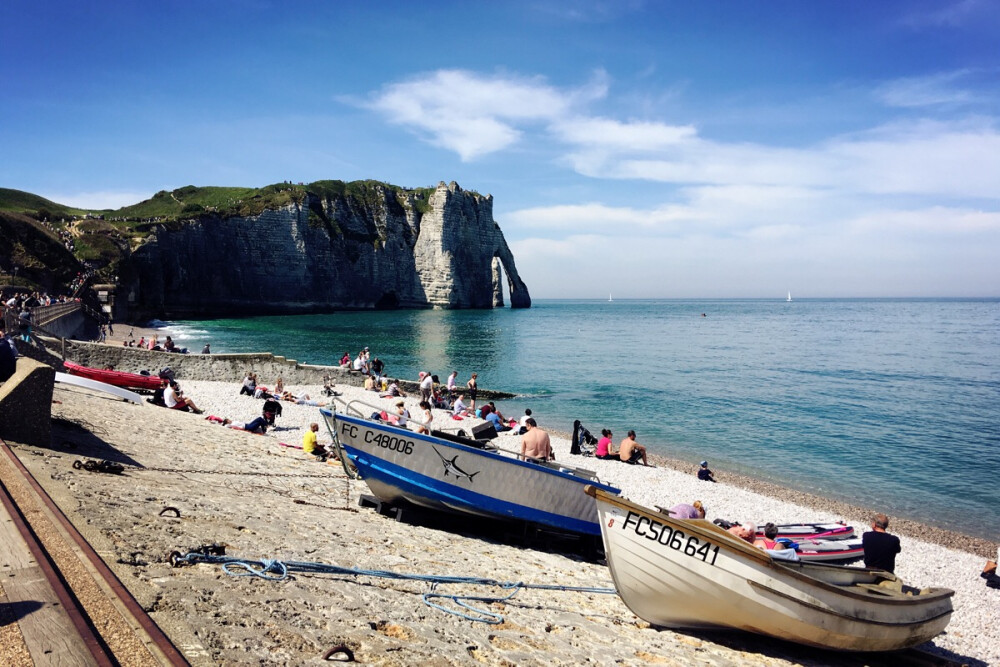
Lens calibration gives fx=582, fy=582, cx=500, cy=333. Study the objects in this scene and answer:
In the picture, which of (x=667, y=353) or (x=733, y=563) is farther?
(x=667, y=353)

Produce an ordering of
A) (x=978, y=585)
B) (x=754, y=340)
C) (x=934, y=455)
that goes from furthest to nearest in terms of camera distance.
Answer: (x=754, y=340)
(x=934, y=455)
(x=978, y=585)

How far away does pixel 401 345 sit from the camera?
59812 millimetres

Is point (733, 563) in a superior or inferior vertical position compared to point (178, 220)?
inferior

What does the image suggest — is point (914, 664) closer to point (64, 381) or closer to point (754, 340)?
point (64, 381)

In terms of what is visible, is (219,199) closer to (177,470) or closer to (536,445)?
(177,470)

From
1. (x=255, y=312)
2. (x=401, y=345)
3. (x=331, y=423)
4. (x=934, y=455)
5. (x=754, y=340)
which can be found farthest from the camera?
(x=255, y=312)

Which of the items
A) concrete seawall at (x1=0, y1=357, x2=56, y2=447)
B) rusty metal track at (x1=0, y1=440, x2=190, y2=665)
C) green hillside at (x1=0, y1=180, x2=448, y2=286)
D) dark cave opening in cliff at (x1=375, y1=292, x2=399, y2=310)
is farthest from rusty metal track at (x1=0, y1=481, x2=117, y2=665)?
dark cave opening in cliff at (x1=375, y1=292, x2=399, y2=310)

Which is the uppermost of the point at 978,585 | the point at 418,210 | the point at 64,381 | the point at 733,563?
the point at 418,210

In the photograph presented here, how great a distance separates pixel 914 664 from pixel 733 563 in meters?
4.08

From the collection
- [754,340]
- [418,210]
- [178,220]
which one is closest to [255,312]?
[178,220]

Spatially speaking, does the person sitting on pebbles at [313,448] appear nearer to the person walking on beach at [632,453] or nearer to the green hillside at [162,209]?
the person walking on beach at [632,453]

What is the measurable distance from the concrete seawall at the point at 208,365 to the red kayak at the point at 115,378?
5.80m

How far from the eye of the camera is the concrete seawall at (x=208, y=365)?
1029 inches

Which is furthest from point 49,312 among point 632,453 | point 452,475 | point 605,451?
point 452,475
